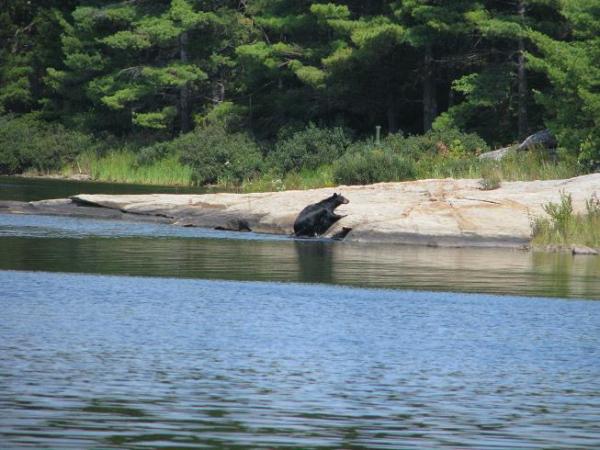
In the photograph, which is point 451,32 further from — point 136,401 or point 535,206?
point 136,401

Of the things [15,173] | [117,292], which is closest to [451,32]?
[15,173]

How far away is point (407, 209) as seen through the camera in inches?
1238

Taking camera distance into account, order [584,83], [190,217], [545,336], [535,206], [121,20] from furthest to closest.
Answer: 1. [121,20]
2. [584,83]
3. [190,217]
4. [535,206]
5. [545,336]

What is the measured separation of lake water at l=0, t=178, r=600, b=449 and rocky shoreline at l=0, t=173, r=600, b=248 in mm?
3414

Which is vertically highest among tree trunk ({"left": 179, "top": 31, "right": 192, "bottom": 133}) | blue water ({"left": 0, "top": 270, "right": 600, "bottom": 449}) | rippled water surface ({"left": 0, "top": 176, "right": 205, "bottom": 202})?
tree trunk ({"left": 179, "top": 31, "right": 192, "bottom": 133})

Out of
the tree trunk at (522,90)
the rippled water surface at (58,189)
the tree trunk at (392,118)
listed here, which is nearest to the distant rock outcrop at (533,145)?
the tree trunk at (522,90)

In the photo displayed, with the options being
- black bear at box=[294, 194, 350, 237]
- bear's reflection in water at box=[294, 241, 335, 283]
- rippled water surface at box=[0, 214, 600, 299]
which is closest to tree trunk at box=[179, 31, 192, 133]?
rippled water surface at box=[0, 214, 600, 299]

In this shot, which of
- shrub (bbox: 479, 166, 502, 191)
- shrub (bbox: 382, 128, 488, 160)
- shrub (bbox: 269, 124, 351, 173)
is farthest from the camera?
shrub (bbox: 269, 124, 351, 173)

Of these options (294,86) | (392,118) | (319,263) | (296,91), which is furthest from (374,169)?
(294,86)

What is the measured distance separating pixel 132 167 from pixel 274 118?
6.38 m

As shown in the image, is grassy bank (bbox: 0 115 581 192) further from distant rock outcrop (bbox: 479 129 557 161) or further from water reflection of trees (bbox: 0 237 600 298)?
water reflection of trees (bbox: 0 237 600 298)

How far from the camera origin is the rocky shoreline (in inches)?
1204

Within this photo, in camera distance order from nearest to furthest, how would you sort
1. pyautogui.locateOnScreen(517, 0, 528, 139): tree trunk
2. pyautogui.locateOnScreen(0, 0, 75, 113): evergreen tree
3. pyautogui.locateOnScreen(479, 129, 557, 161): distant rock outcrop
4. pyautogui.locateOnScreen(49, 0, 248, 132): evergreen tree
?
pyautogui.locateOnScreen(479, 129, 557, 161): distant rock outcrop, pyautogui.locateOnScreen(517, 0, 528, 139): tree trunk, pyautogui.locateOnScreen(49, 0, 248, 132): evergreen tree, pyautogui.locateOnScreen(0, 0, 75, 113): evergreen tree

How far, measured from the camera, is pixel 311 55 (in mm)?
53156
